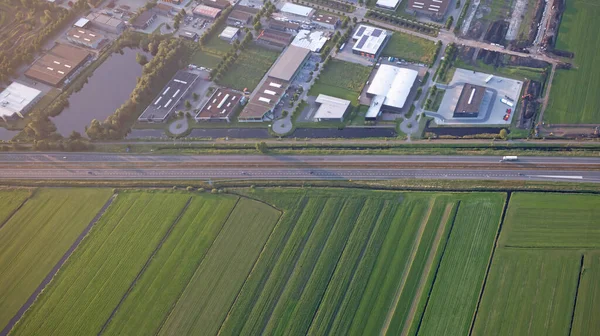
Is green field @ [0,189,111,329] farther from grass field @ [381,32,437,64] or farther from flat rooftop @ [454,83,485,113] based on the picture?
flat rooftop @ [454,83,485,113]

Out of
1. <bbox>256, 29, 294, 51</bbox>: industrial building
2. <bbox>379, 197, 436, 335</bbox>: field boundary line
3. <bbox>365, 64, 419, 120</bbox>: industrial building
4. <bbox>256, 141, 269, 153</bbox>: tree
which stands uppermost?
<bbox>256, 29, 294, 51</bbox>: industrial building

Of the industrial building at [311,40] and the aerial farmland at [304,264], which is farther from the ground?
the industrial building at [311,40]

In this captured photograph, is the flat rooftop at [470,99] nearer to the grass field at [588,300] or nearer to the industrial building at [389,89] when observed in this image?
the industrial building at [389,89]

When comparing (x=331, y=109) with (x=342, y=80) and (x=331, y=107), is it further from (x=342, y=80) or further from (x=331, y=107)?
(x=342, y=80)

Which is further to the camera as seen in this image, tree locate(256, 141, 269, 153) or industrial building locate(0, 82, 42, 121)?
industrial building locate(0, 82, 42, 121)

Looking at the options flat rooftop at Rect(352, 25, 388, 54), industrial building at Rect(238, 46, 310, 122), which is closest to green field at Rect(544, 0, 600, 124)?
flat rooftop at Rect(352, 25, 388, 54)

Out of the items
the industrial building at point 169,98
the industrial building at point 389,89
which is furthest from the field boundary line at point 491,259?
the industrial building at point 169,98

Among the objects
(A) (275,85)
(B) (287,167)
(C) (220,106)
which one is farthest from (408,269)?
(C) (220,106)
